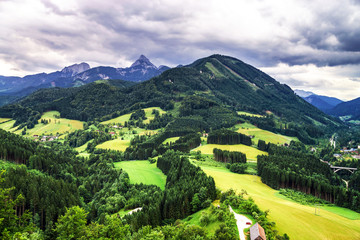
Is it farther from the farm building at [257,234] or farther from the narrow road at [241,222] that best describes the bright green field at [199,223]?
the farm building at [257,234]

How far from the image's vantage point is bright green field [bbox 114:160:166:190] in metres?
115

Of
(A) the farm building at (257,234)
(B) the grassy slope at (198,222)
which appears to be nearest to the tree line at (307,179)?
(B) the grassy slope at (198,222)

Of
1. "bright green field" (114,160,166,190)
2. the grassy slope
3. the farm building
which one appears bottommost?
"bright green field" (114,160,166,190)

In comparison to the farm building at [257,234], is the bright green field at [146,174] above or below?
below

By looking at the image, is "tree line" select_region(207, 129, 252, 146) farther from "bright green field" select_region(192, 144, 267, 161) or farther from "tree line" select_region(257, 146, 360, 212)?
"tree line" select_region(257, 146, 360, 212)

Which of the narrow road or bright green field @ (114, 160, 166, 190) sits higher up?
the narrow road

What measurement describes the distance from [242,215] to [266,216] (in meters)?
6.11

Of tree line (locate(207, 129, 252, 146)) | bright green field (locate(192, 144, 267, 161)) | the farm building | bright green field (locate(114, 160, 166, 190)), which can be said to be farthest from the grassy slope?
tree line (locate(207, 129, 252, 146))

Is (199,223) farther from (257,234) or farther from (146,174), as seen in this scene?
(146,174)

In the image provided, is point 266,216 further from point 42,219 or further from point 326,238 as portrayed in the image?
point 42,219

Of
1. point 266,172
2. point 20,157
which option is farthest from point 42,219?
point 266,172

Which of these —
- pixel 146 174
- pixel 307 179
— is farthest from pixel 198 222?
pixel 146 174

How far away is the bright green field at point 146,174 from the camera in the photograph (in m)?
115

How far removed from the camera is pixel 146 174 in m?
128
